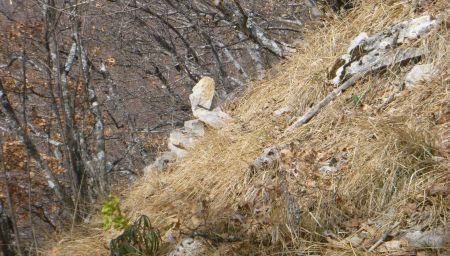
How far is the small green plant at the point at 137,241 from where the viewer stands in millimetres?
3445

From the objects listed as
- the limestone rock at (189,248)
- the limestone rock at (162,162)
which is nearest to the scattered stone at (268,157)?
the limestone rock at (189,248)

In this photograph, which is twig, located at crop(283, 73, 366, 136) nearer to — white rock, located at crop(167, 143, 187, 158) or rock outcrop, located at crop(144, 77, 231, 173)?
rock outcrop, located at crop(144, 77, 231, 173)

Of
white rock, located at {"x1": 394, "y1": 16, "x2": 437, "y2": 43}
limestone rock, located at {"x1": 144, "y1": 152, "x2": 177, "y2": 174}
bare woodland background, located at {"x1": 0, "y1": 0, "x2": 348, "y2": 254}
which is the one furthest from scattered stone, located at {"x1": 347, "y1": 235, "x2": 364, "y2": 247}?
limestone rock, located at {"x1": 144, "y1": 152, "x2": 177, "y2": 174}

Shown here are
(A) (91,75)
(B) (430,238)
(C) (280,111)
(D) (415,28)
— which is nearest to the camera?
(B) (430,238)

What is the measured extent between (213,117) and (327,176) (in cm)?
252

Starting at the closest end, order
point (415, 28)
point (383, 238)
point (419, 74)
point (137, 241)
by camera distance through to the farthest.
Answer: point (383, 238)
point (137, 241)
point (419, 74)
point (415, 28)

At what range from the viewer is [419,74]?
403 centimetres

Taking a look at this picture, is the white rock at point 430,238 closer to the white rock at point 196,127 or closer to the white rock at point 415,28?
the white rock at point 415,28

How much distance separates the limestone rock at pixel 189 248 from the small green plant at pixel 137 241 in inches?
5.6

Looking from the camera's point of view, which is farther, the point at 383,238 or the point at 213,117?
the point at 213,117

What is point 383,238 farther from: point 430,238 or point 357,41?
point 357,41

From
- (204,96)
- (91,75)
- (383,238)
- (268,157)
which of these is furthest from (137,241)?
(91,75)

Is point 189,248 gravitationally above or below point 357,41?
below

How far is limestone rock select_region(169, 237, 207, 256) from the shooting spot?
137 inches
